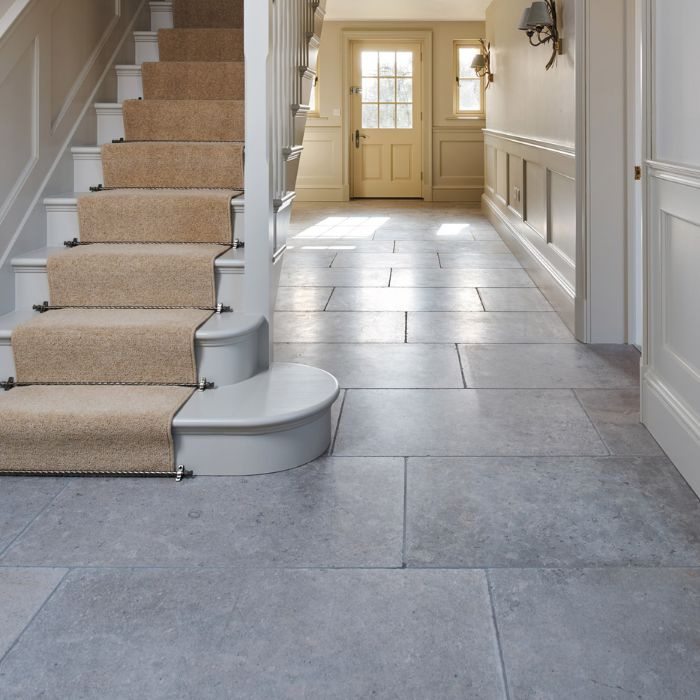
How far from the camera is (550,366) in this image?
152 inches

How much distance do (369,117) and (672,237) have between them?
32.6ft

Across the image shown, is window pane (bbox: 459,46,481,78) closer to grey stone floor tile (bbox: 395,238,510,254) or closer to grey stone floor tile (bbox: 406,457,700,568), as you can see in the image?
grey stone floor tile (bbox: 395,238,510,254)

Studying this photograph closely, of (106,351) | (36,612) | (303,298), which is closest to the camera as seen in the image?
(36,612)

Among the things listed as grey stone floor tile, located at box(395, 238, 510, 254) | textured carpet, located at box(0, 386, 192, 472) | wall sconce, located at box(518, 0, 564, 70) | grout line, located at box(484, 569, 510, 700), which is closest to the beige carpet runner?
textured carpet, located at box(0, 386, 192, 472)

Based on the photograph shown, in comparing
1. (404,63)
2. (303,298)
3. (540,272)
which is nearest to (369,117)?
(404,63)

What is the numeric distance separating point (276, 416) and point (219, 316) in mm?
633

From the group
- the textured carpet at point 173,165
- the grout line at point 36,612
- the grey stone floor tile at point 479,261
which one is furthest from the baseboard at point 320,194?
the grout line at point 36,612

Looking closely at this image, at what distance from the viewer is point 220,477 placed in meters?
2.66

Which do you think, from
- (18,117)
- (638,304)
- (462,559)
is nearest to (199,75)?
(18,117)

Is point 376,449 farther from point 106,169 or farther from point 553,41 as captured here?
point 553,41

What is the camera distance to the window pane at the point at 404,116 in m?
12.2

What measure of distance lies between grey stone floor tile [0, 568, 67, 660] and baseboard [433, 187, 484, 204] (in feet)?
34.8

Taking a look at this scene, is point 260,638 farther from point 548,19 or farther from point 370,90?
point 370,90

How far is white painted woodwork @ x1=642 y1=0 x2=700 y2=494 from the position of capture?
2.54 meters
